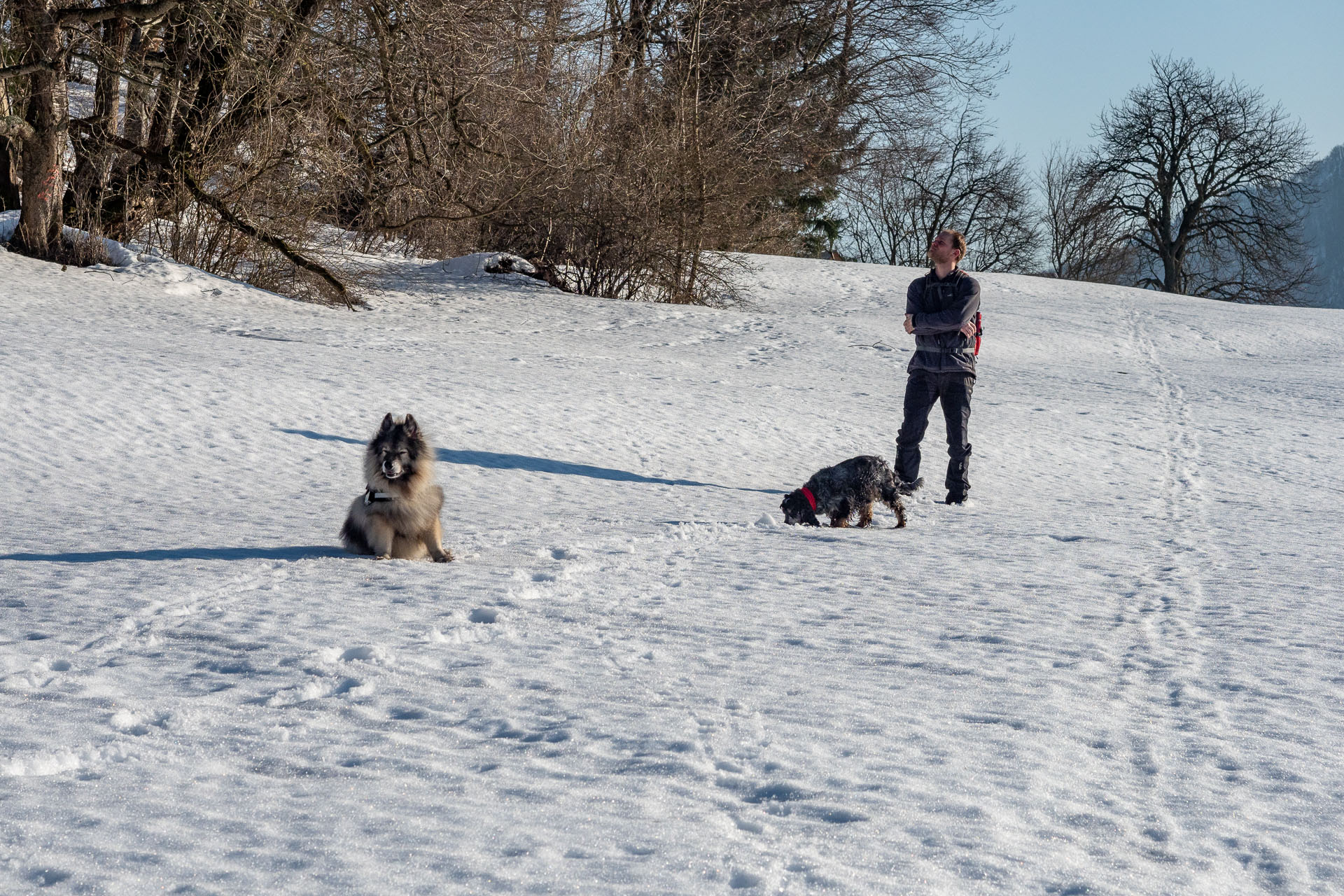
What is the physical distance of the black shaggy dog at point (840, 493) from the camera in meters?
7.76

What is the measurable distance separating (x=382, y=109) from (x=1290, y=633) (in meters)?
14.5

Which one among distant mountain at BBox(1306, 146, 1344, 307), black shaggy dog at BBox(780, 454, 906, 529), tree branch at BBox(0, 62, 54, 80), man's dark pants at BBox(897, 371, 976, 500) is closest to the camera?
black shaggy dog at BBox(780, 454, 906, 529)

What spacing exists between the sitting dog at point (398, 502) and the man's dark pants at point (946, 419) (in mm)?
4187

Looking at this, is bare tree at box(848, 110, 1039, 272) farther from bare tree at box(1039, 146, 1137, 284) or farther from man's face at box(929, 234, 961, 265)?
man's face at box(929, 234, 961, 265)

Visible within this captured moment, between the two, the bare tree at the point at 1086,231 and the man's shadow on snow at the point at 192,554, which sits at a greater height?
the bare tree at the point at 1086,231

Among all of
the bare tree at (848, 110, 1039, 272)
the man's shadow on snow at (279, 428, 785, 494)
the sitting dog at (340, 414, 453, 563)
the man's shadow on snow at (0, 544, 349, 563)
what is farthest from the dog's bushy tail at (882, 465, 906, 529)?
the bare tree at (848, 110, 1039, 272)

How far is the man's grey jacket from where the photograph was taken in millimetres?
8391

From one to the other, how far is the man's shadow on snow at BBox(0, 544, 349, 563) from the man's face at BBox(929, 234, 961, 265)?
508 centimetres

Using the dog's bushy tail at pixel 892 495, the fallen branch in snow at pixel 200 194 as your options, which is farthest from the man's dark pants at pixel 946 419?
the fallen branch in snow at pixel 200 194

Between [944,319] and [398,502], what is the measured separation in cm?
478

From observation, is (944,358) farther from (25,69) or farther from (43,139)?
(43,139)

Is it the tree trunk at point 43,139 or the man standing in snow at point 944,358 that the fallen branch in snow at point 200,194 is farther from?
the man standing in snow at point 944,358

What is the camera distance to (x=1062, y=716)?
12.2 ft

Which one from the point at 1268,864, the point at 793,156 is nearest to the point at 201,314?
the point at 1268,864
